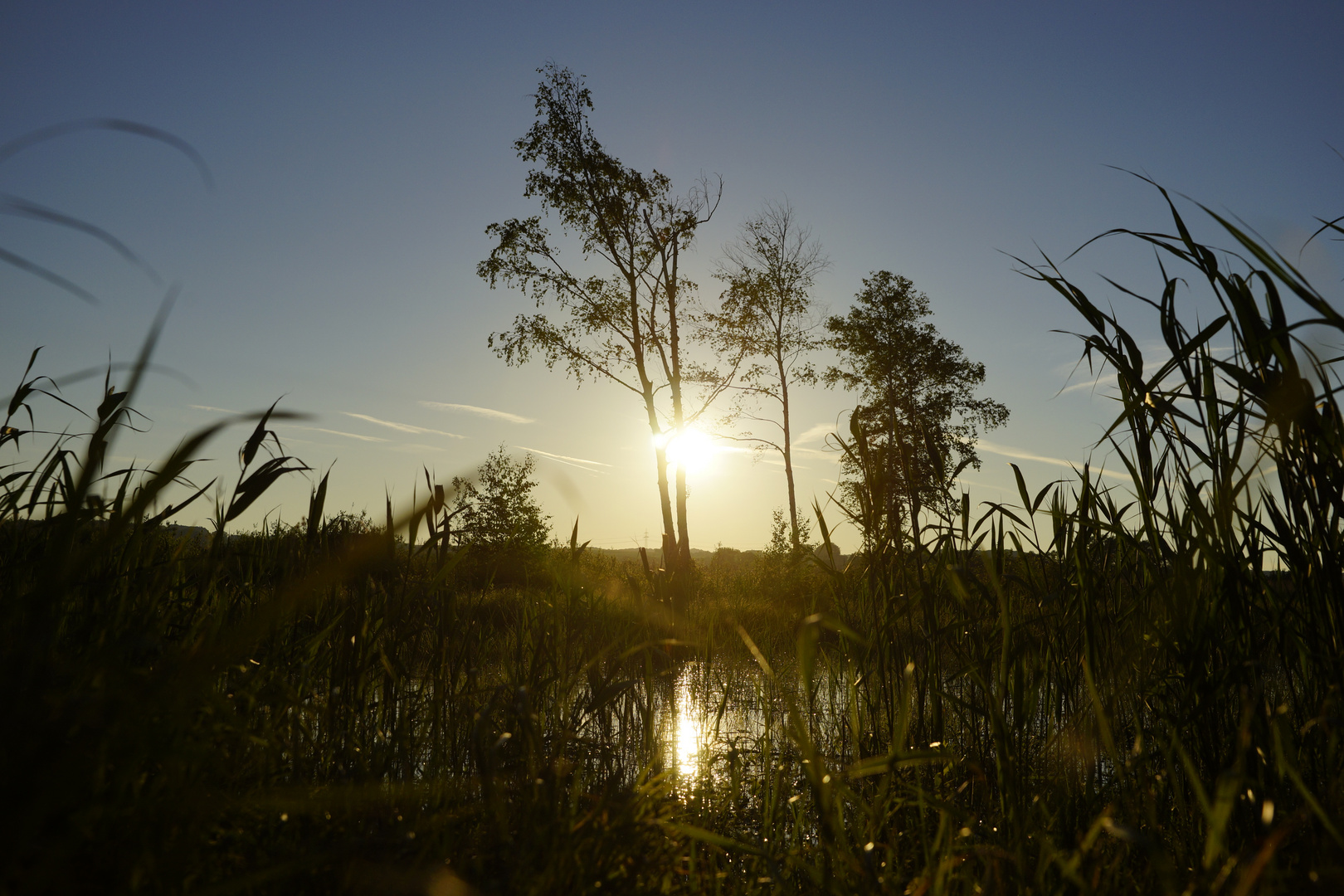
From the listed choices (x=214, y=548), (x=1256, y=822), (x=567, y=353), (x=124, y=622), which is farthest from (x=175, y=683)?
(x=567, y=353)

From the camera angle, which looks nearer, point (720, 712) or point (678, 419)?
point (720, 712)

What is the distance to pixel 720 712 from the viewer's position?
9.37ft

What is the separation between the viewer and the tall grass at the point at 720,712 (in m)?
1.10

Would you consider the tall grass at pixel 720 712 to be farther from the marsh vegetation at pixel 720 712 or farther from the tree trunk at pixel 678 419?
the tree trunk at pixel 678 419

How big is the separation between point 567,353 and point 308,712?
47.7 feet

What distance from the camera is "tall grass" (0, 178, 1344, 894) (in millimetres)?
1103

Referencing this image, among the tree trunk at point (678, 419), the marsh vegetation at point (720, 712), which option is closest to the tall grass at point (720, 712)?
the marsh vegetation at point (720, 712)

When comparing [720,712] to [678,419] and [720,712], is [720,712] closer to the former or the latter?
[720,712]

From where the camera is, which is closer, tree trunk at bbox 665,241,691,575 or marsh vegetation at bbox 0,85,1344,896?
marsh vegetation at bbox 0,85,1344,896

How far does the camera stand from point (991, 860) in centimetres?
147

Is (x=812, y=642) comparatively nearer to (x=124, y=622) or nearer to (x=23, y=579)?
(x=124, y=622)

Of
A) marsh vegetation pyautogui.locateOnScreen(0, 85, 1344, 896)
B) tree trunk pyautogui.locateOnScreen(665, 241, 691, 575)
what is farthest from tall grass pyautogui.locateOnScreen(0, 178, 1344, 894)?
tree trunk pyautogui.locateOnScreen(665, 241, 691, 575)

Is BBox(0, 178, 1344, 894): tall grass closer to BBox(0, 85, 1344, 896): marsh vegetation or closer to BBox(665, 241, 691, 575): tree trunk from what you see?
BBox(0, 85, 1344, 896): marsh vegetation

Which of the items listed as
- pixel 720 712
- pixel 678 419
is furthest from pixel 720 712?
pixel 678 419
